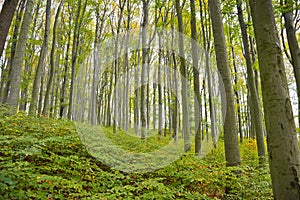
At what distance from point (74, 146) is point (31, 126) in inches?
51.5

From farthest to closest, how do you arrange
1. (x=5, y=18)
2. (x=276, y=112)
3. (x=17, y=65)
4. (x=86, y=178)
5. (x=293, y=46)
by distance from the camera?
(x=17, y=65)
(x=293, y=46)
(x=86, y=178)
(x=5, y=18)
(x=276, y=112)

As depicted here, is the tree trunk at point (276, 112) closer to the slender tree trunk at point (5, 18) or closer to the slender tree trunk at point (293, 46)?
the slender tree trunk at point (5, 18)

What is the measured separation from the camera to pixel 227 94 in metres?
4.75

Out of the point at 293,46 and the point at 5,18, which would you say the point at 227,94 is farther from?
the point at 5,18

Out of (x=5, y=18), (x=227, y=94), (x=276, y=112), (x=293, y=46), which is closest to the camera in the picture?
(x=276, y=112)

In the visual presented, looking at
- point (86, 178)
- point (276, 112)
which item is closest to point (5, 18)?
point (86, 178)

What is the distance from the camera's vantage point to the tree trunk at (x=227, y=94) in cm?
448

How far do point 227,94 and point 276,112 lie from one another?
2562mm

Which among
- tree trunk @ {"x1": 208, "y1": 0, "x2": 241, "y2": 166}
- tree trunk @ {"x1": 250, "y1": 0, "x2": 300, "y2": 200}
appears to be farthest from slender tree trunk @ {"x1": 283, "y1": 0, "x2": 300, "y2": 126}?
tree trunk @ {"x1": 250, "y1": 0, "x2": 300, "y2": 200}

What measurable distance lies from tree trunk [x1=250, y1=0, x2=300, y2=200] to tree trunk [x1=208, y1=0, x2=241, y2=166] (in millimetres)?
2242

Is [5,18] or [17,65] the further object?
[17,65]

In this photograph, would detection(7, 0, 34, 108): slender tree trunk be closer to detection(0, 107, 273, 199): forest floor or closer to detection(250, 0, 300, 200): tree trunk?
detection(0, 107, 273, 199): forest floor

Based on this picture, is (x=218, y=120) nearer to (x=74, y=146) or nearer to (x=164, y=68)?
(x=164, y=68)

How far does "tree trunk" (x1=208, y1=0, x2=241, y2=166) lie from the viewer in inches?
177
